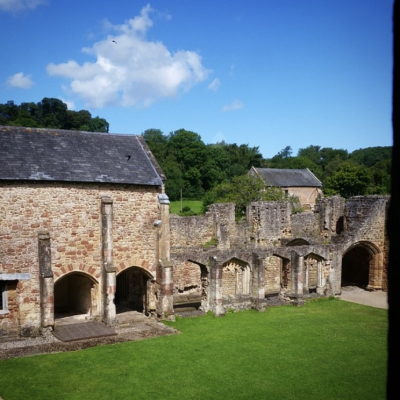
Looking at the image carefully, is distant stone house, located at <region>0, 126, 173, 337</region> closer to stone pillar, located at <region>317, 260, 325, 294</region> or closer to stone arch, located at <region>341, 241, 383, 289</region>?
stone pillar, located at <region>317, 260, 325, 294</region>

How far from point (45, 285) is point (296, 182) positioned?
44396 mm

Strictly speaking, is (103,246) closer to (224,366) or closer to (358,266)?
(224,366)

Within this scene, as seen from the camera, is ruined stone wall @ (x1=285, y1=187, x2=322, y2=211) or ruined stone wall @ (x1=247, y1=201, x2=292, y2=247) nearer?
ruined stone wall @ (x1=247, y1=201, x2=292, y2=247)

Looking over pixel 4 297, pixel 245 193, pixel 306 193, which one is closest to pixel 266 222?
pixel 245 193

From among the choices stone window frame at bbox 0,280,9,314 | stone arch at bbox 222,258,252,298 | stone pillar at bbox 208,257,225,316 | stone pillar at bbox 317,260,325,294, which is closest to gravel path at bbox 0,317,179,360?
stone window frame at bbox 0,280,9,314

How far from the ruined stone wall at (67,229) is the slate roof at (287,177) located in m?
36.0

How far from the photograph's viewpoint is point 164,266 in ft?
65.5

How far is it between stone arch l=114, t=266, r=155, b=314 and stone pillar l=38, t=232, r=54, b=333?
347cm

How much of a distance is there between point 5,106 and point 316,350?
69.6m

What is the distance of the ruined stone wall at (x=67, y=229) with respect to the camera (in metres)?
17.6

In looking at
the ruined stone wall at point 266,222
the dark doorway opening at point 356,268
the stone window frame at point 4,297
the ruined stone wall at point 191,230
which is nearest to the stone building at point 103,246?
the stone window frame at point 4,297

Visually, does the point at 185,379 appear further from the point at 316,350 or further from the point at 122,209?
the point at 122,209

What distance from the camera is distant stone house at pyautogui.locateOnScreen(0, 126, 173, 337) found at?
17.6 metres

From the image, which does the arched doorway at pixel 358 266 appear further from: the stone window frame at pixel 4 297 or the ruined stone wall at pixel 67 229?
the stone window frame at pixel 4 297
